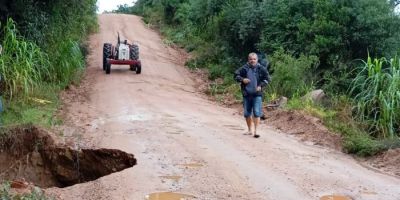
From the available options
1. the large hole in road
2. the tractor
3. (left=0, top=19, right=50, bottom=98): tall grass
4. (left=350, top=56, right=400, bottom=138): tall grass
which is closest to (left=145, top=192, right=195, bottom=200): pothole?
the large hole in road

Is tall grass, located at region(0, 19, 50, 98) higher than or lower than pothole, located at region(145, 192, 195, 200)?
higher

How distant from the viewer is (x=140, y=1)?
48750mm

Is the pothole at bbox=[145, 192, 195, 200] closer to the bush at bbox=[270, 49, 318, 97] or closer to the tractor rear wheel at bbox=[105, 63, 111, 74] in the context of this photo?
the bush at bbox=[270, 49, 318, 97]

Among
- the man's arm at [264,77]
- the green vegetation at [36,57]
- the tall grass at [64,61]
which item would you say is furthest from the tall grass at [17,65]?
the man's arm at [264,77]

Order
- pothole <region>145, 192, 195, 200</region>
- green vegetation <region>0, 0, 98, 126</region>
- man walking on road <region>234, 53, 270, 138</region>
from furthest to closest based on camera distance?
green vegetation <region>0, 0, 98, 126</region> → man walking on road <region>234, 53, 270, 138</region> → pothole <region>145, 192, 195, 200</region>

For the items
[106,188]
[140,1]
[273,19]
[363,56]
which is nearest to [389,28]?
[363,56]

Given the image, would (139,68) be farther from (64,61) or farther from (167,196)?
(167,196)

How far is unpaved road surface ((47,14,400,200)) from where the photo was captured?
7.01m

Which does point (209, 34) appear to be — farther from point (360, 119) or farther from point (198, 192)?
point (198, 192)

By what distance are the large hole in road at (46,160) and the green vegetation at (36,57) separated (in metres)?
0.59

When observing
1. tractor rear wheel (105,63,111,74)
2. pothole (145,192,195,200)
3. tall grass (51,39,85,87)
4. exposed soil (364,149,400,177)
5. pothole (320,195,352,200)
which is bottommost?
exposed soil (364,149,400,177)

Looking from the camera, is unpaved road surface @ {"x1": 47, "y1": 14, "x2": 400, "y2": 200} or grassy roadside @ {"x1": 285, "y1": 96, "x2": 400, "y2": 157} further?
grassy roadside @ {"x1": 285, "y1": 96, "x2": 400, "y2": 157}

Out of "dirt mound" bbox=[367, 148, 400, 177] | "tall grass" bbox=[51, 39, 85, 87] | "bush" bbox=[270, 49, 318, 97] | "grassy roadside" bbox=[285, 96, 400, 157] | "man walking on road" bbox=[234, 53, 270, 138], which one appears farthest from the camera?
"tall grass" bbox=[51, 39, 85, 87]

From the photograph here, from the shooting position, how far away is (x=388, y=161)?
930cm
